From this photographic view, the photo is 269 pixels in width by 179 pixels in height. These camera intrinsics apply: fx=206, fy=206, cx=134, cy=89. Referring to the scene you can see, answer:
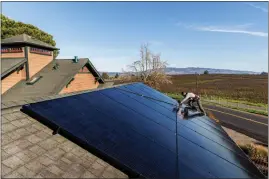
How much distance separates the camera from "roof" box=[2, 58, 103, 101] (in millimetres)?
23156

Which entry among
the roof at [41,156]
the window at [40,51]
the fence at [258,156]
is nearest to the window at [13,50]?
the window at [40,51]

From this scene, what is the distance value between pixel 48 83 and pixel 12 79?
431 cm

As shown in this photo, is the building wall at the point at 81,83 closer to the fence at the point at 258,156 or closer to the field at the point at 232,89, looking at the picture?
the fence at the point at 258,156

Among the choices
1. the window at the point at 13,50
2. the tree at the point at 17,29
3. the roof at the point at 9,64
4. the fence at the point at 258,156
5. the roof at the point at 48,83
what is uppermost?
the tree at the point at 17,29

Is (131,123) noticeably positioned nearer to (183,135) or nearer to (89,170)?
(183,135)

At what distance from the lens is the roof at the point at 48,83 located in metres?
23.2

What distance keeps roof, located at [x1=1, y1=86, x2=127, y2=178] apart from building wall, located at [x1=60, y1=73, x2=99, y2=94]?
22.2 m

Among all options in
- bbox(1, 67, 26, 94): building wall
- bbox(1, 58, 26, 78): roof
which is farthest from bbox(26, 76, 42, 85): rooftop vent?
bbox(1, 58, 26, 78): roof

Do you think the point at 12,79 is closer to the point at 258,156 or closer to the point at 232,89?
the point at 258,156

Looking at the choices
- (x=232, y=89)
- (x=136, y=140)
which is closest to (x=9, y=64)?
(x=136, y=140)

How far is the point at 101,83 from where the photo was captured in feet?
115

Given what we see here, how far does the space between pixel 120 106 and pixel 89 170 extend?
115 inches

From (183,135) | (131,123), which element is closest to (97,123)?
(131,123)

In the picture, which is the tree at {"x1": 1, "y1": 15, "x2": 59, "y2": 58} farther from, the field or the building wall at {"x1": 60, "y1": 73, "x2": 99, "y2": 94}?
the field
